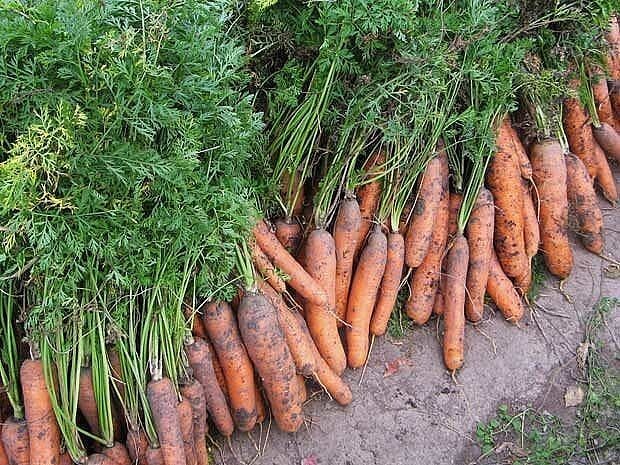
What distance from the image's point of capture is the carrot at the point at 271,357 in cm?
263

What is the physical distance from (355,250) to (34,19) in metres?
1.75

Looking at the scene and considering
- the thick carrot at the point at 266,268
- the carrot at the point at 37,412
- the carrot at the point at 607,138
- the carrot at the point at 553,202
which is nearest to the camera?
the carrot at the point at 37,412

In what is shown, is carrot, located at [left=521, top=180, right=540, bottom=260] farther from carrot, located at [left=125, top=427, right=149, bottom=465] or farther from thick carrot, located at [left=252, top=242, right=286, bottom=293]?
carrot, located at [left=125, top=427, right=149, bottom=465]

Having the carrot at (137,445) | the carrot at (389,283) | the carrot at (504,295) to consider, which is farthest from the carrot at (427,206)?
the carrot at (137,445)

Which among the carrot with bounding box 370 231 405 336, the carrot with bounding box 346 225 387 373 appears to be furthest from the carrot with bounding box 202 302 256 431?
the carrot with bounding box 370 231 405 336

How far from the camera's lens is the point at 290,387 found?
2746 millimetres

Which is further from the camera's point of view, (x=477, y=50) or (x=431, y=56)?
(x=477, y=50)

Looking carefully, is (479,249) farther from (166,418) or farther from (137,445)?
(137,445)

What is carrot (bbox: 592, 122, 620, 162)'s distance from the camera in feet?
12.4

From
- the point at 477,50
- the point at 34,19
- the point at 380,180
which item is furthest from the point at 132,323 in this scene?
the point at 477,50

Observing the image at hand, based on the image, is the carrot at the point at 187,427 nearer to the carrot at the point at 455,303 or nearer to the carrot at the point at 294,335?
the carrot at the point at 294,335

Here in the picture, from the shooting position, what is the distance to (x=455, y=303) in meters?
3.21

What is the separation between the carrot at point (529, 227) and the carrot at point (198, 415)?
5.91 feet

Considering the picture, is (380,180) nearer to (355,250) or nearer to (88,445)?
(355,250)
